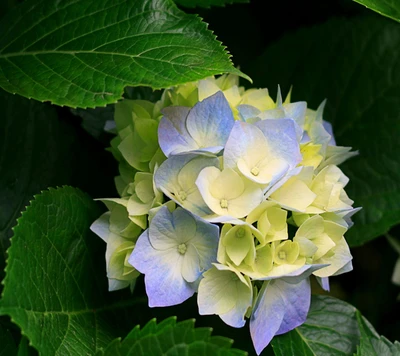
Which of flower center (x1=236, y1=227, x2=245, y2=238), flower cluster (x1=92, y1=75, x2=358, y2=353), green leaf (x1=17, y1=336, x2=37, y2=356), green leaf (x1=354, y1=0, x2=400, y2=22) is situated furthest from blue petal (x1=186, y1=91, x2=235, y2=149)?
green leaf (x1=17, y1=336, x2=37, y2=356)

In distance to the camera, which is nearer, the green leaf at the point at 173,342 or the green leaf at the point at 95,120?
the green leaf at the point at 173,342

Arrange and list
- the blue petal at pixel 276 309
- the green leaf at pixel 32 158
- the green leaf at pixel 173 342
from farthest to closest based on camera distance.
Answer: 1. the green leaf at pixel 32 158
2. the blue petal at pixel 276 309
3. the green leaf at pixel 173 342

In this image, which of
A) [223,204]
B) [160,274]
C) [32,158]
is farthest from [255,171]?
[32,158]

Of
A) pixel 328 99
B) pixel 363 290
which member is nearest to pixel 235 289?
pixel 328 99

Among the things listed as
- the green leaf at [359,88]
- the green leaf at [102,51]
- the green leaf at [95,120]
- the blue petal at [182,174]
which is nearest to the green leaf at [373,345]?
the green leaf at [359,88]

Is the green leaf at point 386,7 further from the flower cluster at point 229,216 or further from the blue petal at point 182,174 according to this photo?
the blue petal at point 182,174

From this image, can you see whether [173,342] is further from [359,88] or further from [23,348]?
[359,88]

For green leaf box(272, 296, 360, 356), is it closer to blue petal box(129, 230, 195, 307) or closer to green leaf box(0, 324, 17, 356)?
blue petal box(129, 230, 195, 307)

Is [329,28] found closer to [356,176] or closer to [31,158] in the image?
[356,176]
